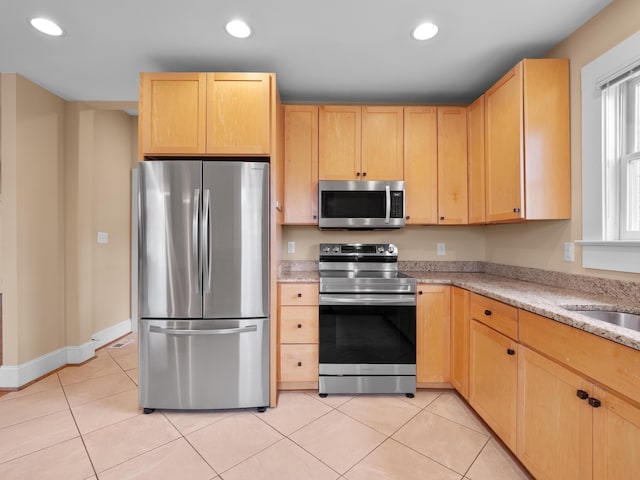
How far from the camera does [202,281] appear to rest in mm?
1914

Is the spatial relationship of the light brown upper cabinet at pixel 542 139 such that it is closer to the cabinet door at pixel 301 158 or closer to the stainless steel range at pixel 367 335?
the stainless steel range at pixel 367 335

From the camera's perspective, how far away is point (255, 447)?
1.64 meters

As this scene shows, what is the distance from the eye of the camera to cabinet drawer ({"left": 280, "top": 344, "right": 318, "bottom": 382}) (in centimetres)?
219

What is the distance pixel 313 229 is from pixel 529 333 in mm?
1835

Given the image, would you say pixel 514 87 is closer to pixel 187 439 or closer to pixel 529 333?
pixel 529 333

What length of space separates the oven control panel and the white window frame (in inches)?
53.0

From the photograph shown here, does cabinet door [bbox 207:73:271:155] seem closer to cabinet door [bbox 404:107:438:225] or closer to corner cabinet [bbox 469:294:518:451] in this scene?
cabinet door [bbox 404:107:438:225]

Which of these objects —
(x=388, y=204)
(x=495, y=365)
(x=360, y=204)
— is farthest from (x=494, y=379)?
(x=360, y=204)

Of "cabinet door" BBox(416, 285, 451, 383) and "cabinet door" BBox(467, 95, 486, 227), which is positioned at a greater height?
"cabinet door" BBox(467, 95, 486, 227)

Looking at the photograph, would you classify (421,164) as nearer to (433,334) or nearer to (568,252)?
(568,252)

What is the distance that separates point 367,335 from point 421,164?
151 cm

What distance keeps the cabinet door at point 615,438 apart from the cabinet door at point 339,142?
6.55 ft

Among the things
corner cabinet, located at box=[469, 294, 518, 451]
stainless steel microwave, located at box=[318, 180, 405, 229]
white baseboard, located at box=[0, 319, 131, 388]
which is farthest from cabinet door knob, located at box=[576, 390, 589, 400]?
white baseboard, located at box=[0, 319, 131, 388]

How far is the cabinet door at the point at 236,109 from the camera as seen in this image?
200 centimetres
